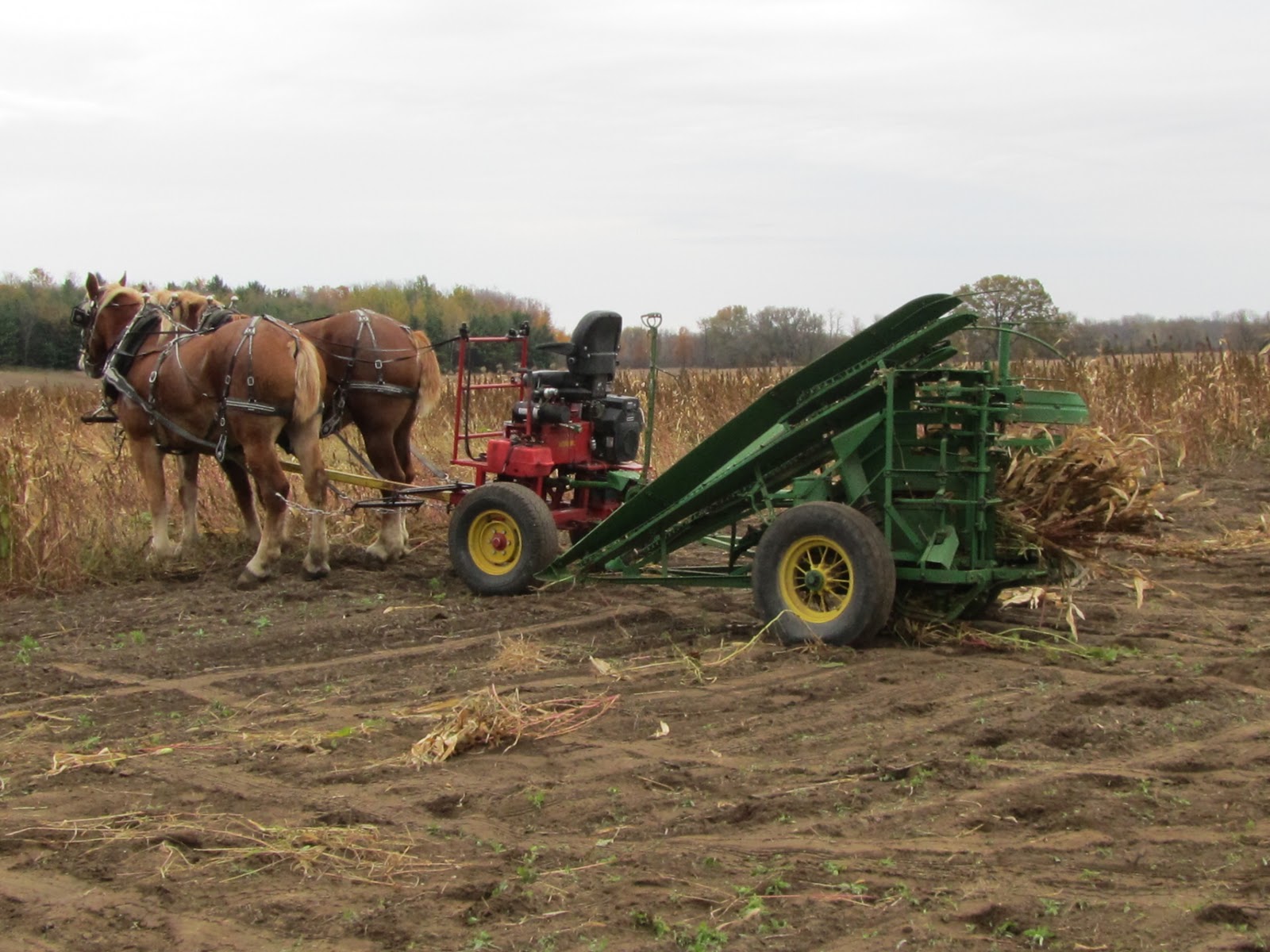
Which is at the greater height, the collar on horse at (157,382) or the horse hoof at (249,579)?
the collar on horse at (157,382)

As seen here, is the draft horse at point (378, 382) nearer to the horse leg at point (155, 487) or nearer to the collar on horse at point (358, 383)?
the collar on horse at point (358, 383)

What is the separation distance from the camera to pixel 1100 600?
878 centimetres

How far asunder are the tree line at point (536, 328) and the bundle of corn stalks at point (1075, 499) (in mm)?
1180

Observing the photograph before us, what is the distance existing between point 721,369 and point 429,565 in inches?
393

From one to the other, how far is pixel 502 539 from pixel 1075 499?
393 cm

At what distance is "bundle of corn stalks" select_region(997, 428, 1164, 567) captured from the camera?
23.8 ft

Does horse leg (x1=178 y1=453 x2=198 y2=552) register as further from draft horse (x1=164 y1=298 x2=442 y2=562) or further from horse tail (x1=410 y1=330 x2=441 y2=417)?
horse tail (x1=410 y1=330 x2=441 y2=417)

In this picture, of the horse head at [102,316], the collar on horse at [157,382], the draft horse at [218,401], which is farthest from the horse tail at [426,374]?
the horse head at [102,316]

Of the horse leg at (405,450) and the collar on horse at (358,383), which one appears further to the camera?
the horse leg at (405,450)

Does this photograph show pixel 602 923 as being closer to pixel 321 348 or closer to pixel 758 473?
pixel 758 473

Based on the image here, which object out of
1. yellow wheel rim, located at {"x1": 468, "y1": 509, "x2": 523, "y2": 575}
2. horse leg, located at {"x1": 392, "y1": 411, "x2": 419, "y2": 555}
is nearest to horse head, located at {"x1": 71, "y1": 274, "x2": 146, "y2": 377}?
horse leg, located at {"x1": 392, "y1": 411, "x2": 419, "y2": 555}

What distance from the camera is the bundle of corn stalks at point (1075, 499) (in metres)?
7.25

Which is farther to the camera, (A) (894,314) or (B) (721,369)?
(B) (721,369)

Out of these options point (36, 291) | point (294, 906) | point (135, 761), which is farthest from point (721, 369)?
point (294, 906)
